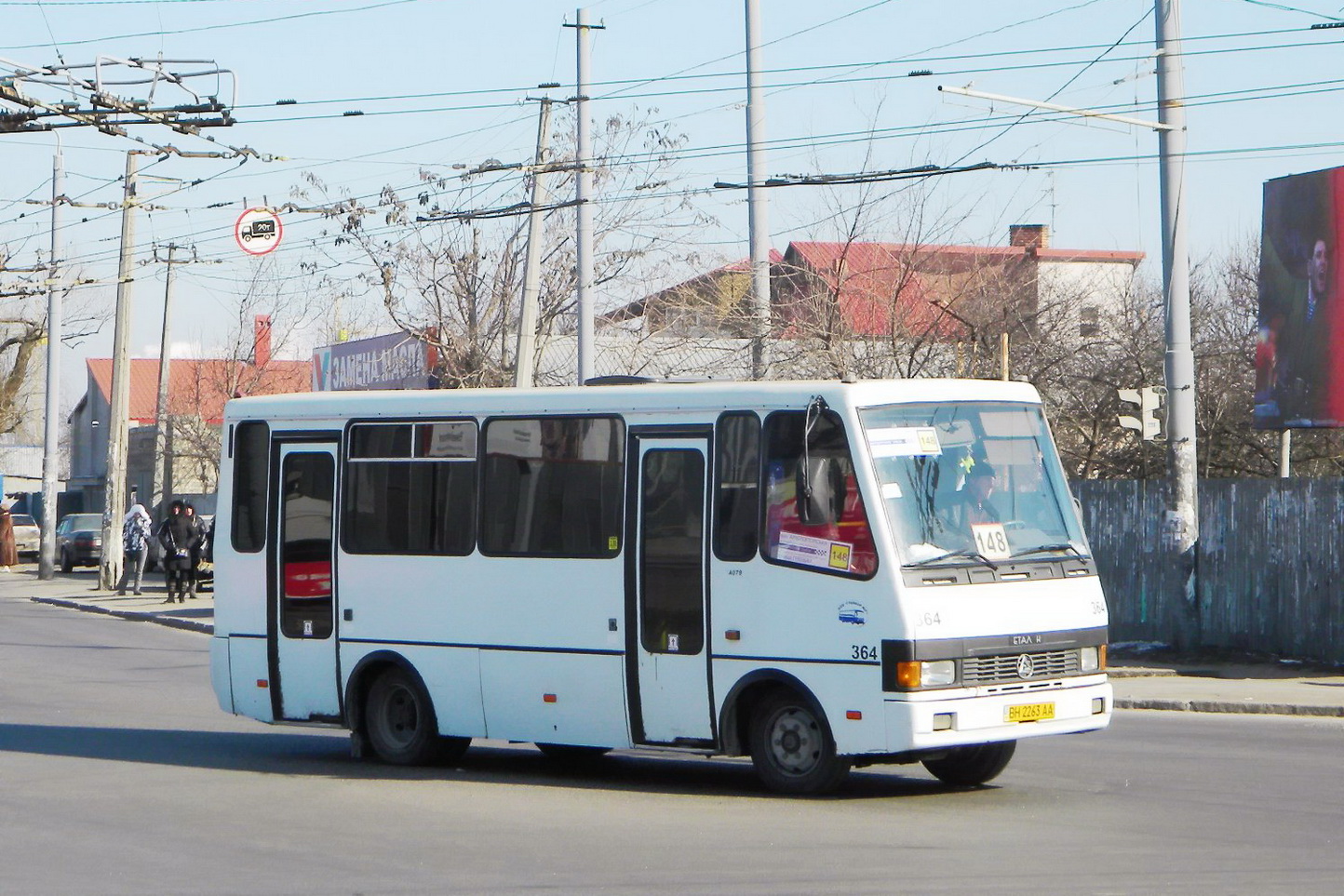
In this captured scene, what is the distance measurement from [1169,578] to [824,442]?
1283 cm

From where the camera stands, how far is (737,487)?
11.5 m

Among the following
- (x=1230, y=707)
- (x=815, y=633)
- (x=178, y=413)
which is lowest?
(x=1230, y=707)

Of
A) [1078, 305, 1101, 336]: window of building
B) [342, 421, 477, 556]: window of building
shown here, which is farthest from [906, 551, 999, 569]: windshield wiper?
[1078, 305, 1101, 336]: window of building

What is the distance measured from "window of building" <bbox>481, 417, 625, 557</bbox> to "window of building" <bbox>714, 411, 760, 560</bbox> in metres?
0.81

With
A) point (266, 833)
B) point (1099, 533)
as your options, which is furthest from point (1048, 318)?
point (266, 833)

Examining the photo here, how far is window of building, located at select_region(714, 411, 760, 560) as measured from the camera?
11.4 meters

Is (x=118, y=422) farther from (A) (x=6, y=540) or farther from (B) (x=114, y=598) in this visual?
(A) (x=6, y=540)

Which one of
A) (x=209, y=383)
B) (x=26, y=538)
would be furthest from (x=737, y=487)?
(x=209, y=383)

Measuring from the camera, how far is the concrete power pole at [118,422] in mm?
38750

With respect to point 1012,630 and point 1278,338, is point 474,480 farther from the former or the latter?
point 1278,338

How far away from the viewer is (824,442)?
1105cm

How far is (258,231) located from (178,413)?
47.7m

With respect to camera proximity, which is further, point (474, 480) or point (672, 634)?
point (474, 480)

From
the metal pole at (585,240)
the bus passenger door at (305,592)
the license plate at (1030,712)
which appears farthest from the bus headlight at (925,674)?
the metal pole at (585,240)
